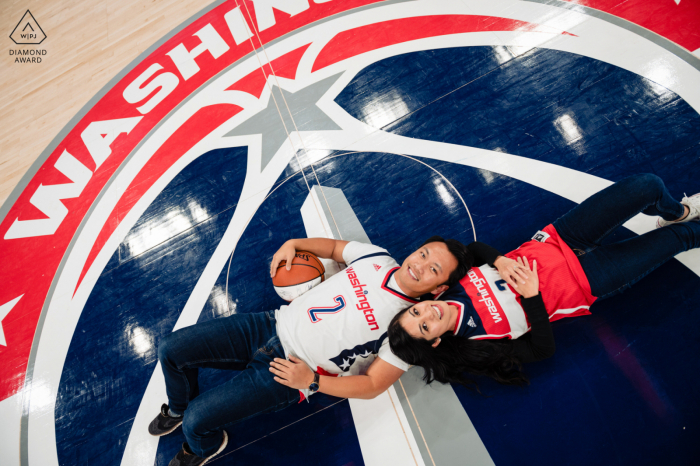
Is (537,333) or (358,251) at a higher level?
(358,251)

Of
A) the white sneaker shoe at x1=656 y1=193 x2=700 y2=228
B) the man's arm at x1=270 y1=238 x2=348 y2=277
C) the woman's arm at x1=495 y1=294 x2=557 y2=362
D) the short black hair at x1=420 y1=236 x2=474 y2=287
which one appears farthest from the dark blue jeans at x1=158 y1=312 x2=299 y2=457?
the white sneaker shoe at x1=656 y1=193 x2=700 y2=228

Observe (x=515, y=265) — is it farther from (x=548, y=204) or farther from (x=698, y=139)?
(x=698, y=139)

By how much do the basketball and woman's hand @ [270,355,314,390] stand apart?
49 centimetres

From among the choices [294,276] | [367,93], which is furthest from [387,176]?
[294,276]

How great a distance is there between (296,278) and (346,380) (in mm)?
751

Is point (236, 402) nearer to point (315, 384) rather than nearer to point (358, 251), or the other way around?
point (315, 384)

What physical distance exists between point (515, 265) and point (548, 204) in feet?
3.22

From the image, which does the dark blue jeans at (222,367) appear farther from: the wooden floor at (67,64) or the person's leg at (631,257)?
the wooden floor at (67,64)

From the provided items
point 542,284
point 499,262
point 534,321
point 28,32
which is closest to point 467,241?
point 499,262

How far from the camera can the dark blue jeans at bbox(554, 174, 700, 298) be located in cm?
220

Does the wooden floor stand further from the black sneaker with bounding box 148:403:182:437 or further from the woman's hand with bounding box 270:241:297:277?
the woman's hand with bounding box 270:241:297:277

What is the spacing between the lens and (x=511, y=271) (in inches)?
85.6

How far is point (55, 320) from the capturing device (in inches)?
130

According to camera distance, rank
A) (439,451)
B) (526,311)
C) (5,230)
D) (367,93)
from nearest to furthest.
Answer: (526,311) < (439,451) < (367,93) < (5,230)
